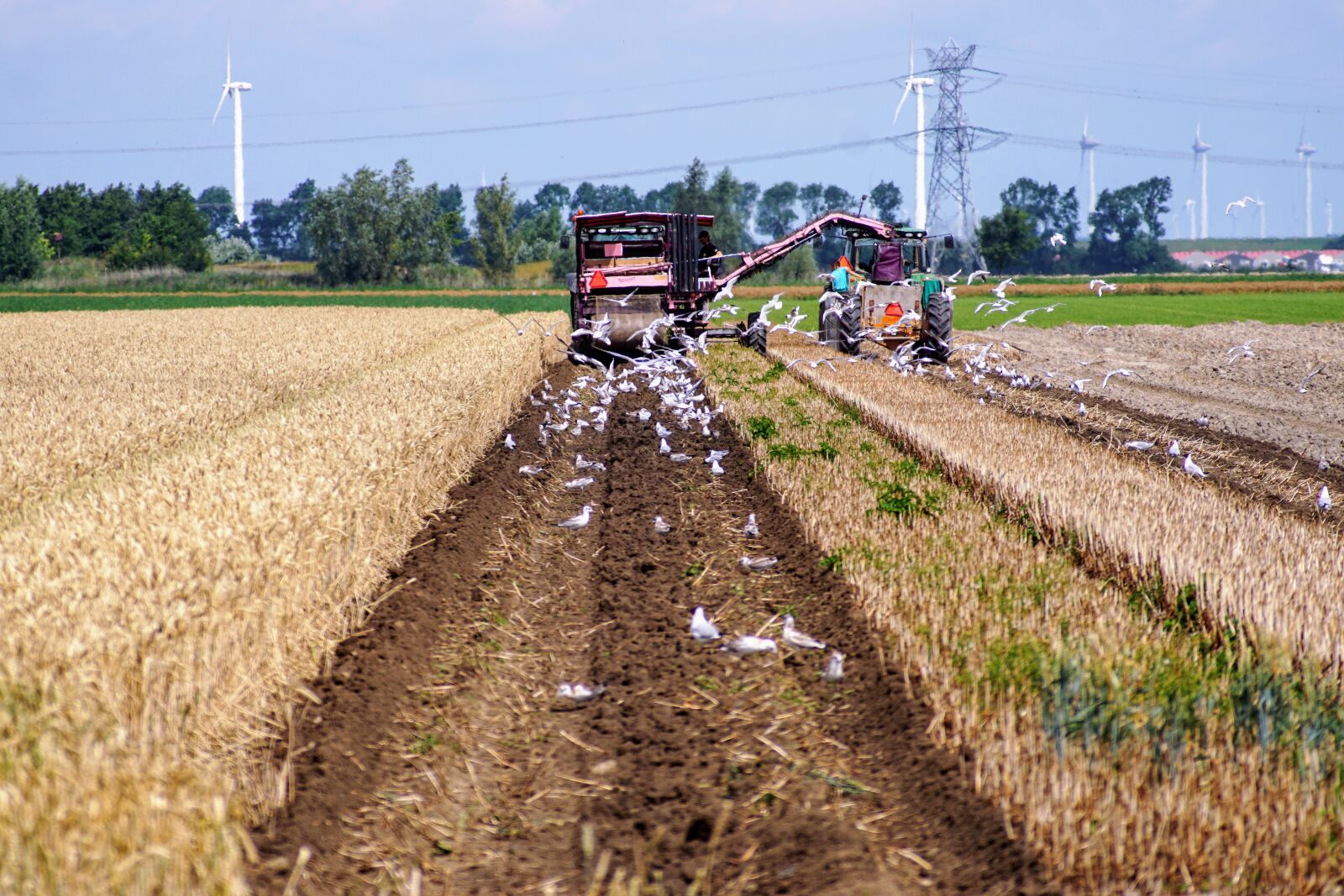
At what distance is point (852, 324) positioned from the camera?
23.1m

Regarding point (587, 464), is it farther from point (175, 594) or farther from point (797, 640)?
point (175, 594)

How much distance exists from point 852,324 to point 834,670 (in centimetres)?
1785

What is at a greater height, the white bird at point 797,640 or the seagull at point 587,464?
the seagull at point 587,464

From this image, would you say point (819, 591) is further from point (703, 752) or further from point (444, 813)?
point (444, 813)

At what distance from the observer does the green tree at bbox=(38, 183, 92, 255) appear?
103875mm

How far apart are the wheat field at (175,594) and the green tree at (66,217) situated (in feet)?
338

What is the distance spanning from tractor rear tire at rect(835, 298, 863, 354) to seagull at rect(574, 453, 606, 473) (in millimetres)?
11238

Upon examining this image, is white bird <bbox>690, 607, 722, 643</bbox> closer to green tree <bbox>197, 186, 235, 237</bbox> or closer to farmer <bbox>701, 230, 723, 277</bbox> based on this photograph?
farmer <bbox>701, 230, 723, 277</bbox>

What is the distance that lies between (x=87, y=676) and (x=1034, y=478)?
7.74 meters

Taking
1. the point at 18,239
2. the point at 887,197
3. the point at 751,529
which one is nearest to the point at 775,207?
the point at 887,197

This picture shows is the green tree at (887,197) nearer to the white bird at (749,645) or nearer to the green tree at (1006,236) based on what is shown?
the green tree at (1006,236)

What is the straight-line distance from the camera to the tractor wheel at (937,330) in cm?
2267

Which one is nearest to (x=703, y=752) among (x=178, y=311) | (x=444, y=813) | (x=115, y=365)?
(x=444, y=813)

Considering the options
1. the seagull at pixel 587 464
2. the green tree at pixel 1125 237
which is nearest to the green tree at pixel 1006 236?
the green tree at pixel 1125 237
